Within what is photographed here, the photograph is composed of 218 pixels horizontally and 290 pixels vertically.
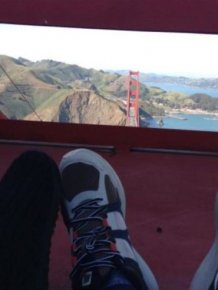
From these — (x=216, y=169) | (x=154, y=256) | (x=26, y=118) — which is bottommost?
(x=154, y=256)

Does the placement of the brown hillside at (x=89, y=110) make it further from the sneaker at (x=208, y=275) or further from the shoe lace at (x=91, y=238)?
the sneaker at (x=208, y=275)

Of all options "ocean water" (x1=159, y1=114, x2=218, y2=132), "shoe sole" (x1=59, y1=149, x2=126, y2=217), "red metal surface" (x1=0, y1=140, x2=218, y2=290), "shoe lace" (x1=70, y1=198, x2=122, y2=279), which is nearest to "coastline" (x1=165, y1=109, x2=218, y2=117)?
"ocean water" (x1=159, y1=114, x2=218, y2=132)

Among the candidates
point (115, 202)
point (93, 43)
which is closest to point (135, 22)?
point (93, 43)

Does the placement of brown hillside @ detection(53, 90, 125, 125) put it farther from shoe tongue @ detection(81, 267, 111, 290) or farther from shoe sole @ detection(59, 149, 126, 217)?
shoe tongue @ detection(81, 267, 111, 290)

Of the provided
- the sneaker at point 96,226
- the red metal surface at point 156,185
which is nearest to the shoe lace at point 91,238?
the sneaker at point 96,226

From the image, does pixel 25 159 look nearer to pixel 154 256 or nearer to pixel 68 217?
pixel 68 217

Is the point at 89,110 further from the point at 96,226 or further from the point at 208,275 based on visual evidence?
the point at 208,275

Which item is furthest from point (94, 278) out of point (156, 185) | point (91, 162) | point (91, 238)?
point (156, 185)
